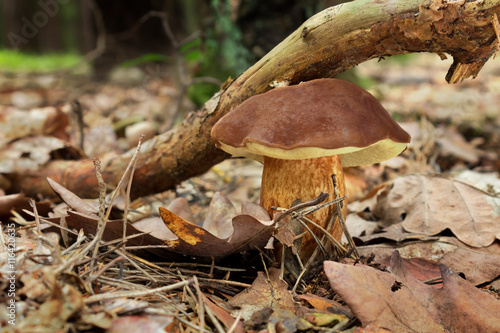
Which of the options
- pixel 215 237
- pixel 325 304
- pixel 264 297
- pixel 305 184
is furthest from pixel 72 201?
pixel 325 304

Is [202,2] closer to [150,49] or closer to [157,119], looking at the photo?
[157,119]

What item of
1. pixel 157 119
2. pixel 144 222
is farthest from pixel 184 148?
pixel 157 119

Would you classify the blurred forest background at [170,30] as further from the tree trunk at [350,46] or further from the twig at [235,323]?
the twig at [235,323]

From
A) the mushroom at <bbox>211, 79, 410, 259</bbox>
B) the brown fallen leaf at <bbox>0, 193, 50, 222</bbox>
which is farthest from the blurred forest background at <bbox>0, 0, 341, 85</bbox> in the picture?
the mushroom at <bbox>211, 79, 410, 259</bbox>

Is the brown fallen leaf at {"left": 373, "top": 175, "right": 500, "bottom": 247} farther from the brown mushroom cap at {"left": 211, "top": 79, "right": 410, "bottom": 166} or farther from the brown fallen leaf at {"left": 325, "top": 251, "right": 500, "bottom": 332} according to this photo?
the brown mushroom cap at {"left": 211, "top": 79, "right": 410, "bottom": 166}

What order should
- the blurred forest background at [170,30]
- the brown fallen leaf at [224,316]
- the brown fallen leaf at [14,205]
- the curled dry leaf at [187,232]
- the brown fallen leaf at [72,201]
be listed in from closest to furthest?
the brown fallen leaf at [224,316] < the curled dry leaf at [187,232] < the brown fallen leaf at [72,201] < the brown fallen leaf at [14,205] < the blurred forest background at [170,30]

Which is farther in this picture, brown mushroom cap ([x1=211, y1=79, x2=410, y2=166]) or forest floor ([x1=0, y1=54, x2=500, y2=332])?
brown mushroom cap ([x1=211, y1=79, x2=410, y2=166])

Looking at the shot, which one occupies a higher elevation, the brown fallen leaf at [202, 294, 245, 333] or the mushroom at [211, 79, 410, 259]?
the mushroom at [211, 79, 410, 259]

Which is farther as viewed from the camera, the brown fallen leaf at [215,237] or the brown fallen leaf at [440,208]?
the brown fallen leaf at [440,208]

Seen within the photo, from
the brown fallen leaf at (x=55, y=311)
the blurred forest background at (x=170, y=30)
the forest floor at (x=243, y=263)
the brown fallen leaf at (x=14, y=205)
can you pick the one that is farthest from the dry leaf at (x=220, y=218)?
the blurred forest background at (x=170, y=30)
